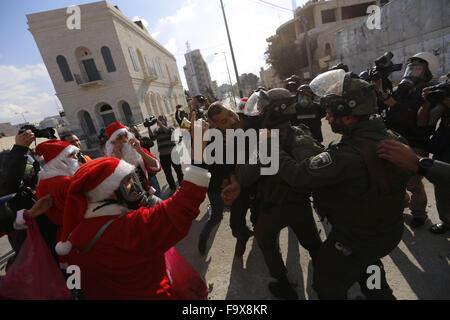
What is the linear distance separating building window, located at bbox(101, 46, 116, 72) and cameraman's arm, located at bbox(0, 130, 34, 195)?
856 inches

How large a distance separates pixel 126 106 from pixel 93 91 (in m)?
3.13

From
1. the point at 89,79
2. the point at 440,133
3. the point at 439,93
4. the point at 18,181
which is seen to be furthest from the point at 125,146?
the point at 89,79

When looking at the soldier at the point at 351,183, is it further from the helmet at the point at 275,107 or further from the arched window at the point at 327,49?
the arched window at the point at 327,49

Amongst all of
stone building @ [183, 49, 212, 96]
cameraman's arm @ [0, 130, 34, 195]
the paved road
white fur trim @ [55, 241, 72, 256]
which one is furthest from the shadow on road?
stone building @ [183, 49, 212, 96]

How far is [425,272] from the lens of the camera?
7.27 feet

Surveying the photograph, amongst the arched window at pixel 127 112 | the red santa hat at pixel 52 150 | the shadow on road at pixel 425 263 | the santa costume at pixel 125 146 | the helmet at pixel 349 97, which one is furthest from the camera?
the arched window at pixel 127 112

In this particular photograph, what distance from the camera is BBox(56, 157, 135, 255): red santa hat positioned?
1.29m

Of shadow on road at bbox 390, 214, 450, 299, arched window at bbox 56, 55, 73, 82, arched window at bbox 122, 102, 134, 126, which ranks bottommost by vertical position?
shadow on road at bbox 390, 214, 450, 299

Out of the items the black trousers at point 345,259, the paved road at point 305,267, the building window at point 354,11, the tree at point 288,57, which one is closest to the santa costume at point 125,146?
the paved road at point 305,267

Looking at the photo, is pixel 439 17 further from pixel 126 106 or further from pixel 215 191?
pixel 126 106

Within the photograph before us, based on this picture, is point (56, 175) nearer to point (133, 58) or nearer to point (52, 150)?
point (52, 150)

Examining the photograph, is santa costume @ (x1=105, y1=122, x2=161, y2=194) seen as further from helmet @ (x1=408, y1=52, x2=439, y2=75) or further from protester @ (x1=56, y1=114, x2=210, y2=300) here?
helmet @ (x1=408, y1=52, x2=439, y2=75)

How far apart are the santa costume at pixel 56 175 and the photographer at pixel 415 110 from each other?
12.9 ft

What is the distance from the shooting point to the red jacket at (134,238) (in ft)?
4.05
